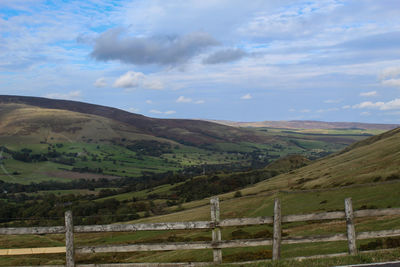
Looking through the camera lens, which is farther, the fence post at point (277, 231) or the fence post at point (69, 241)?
the fence post at point (277, 231)

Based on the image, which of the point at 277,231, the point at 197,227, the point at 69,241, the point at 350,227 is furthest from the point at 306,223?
the point at 69,241

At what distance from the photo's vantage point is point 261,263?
14555mm

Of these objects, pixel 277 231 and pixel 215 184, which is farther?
pixel 215 184

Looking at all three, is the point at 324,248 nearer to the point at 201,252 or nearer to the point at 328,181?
the point at 201,252

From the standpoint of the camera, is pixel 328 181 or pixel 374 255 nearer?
pixel 374 255

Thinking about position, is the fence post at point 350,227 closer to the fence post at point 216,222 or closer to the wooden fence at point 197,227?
the wooden fence at point 197,227

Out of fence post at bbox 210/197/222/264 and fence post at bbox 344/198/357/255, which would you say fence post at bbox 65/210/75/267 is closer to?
fence post at bbox 210/197/222/264

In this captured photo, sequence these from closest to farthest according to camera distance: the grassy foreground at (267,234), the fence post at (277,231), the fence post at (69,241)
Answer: the fence post at (69,241)
the fence post at (277,231)
the grassy foreground at (267,234)

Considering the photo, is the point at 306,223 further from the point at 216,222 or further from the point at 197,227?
the point at 197,227

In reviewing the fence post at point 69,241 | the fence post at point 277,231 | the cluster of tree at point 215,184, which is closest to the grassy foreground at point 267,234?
the fence post at point 277,231

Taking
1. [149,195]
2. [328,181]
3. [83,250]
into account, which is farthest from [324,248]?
[149,195]

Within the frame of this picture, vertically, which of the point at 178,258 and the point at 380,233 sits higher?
the point at 380,233

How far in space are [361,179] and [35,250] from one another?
56.1 m

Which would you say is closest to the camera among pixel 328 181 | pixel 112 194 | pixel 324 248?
pixel 324 248
